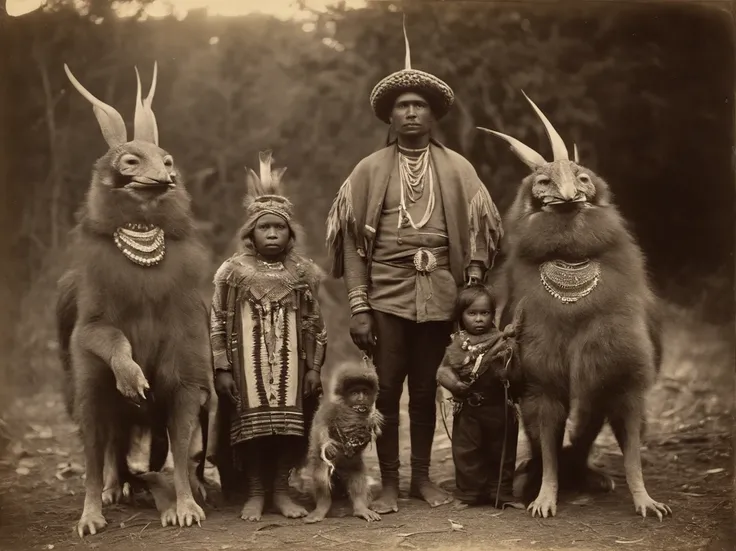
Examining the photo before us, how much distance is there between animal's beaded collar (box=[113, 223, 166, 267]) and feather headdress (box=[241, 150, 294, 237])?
457 millimetres

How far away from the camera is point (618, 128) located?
5664mm

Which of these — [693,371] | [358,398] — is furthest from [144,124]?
[693,371]

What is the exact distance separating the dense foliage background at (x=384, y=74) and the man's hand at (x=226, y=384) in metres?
1.17

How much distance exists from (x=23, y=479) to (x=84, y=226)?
57.9 inches

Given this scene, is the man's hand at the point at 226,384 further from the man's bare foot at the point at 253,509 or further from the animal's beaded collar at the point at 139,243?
the animal's beaded collar at the point at 139,243

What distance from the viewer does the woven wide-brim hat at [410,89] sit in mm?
4828

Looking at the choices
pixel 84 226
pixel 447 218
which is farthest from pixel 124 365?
pixel 447 218

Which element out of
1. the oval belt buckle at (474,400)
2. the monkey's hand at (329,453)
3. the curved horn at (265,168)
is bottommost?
the monkey's hand at (329,453)

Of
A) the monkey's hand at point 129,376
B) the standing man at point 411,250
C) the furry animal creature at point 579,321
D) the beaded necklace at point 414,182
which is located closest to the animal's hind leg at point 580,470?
the furry animal creature at point 579,321

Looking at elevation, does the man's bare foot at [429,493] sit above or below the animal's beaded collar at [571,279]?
below

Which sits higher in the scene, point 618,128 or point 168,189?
point 618,128

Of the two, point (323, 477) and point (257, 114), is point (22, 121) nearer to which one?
point (257, 114)

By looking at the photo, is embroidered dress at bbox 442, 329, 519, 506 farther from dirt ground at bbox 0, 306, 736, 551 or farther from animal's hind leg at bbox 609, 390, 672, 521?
animal's hind leg at bbox 609, 390, 672, 521

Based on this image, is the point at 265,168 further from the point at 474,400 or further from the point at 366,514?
the point at 366,514
